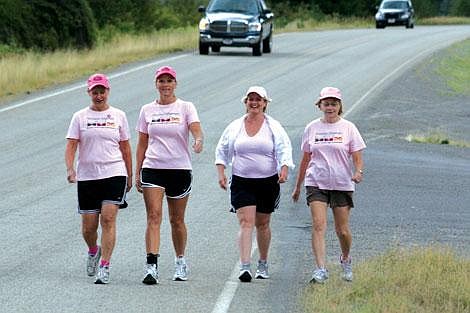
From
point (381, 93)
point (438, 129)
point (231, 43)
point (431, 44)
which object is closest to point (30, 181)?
point (438, 129)

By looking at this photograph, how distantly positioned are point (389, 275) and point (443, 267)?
612 mm

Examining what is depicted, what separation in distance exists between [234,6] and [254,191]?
28.8 metres

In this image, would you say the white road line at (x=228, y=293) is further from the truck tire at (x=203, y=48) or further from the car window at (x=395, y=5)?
the car window at (x=395, y=5)

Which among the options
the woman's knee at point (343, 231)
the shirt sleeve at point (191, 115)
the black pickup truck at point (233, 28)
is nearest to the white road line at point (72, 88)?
the black pickup truck at point (233, 28)

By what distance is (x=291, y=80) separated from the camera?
31.2 m

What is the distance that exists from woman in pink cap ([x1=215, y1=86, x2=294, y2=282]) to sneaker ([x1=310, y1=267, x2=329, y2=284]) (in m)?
0.47

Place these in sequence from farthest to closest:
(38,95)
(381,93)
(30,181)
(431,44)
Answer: (431,44)
(381,93)
(38,95)
(30,181)

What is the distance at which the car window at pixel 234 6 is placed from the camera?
38656 mm

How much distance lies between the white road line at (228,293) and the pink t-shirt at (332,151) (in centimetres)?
100

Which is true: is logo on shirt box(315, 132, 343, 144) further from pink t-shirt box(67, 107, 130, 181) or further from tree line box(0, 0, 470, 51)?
tree line box(0, 0, 470, 51)

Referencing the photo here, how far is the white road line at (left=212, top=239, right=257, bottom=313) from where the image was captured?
927 centimetres

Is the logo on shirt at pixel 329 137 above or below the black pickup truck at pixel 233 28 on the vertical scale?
above

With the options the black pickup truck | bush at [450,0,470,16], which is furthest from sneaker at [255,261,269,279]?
bush at [450,0,470,16]

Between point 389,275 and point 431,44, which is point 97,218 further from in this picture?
point 431,44
